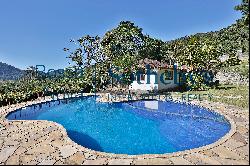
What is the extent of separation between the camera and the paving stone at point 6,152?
7785 mm

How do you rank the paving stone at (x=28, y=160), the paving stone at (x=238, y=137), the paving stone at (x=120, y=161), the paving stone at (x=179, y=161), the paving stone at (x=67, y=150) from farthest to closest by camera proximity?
1. the paving stone at (x=238, y=137)
2. the paving stone at (x=67, y=150)
3. the paving stone at (x=28, y=160)
4. the paving stone at (x=120, y=161)
5. the paving stone at (x=179, y=161)

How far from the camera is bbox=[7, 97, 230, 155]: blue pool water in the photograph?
33.7 feet

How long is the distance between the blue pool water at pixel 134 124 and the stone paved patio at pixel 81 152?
1.05 metres

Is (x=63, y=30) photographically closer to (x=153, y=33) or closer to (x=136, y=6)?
(x=136, y=6)

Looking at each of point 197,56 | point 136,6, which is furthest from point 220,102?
point 136,6

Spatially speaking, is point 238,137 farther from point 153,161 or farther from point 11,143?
point 11,143

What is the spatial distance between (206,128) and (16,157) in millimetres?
8521

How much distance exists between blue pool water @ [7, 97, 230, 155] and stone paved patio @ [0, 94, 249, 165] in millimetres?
1055

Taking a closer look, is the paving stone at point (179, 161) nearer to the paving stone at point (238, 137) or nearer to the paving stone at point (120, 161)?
the paving stone at point (120, 161)

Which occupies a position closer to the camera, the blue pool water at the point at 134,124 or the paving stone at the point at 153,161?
the paving stone at the point at 153,161

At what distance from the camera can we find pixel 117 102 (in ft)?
63.9

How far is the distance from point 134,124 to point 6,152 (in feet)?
23.6

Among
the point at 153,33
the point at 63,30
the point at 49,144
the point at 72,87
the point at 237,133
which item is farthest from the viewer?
the point at 153,33


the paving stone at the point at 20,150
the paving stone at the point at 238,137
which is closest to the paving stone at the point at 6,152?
the paving stone at the point at 20,150
